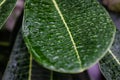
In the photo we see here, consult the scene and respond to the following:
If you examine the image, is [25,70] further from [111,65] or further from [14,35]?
[14,35]

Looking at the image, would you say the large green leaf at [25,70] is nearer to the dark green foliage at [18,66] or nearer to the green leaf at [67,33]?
the dark green foliage at [18,66]

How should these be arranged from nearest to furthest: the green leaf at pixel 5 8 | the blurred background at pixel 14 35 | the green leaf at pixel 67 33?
the green leaf at pixel 67 33 → the green leaf at pixel 5 8 → the blurred background at pixel 14 35

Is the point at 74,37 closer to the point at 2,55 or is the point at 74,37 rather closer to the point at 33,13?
the point at 33,13

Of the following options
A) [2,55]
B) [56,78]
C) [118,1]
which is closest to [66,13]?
[56,78]

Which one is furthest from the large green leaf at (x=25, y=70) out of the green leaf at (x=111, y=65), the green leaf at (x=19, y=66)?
the green leaf at (x=111, y=65)

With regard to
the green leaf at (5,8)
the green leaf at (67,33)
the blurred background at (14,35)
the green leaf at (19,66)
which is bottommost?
the blurred background at (14,35)

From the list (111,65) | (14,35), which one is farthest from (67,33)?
(14,35)

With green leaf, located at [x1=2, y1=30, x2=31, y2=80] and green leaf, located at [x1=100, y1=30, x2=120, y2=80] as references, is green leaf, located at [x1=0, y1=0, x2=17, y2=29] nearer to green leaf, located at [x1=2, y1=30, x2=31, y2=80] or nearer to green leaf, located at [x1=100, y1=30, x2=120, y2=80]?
green leaf, located at [x1=2, y1=30, x2=31, y2=80]
